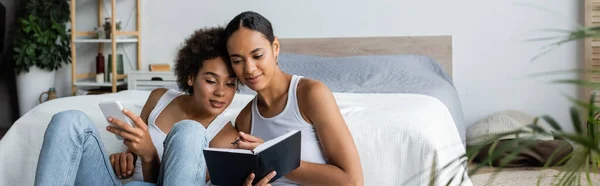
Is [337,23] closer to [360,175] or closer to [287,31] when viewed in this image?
[287,31]

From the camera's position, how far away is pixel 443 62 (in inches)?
147

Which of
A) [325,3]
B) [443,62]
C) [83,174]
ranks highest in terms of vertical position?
[325,3]

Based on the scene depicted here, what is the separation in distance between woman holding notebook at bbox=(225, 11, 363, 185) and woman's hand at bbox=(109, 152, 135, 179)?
0.40 m

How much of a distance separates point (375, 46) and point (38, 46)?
202 cm

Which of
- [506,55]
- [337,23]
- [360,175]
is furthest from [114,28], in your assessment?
[360,175]

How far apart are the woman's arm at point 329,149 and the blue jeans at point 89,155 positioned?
23cm

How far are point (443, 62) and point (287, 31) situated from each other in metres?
0.92

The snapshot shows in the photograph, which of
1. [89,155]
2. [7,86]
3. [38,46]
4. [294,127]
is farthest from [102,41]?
[294,127]

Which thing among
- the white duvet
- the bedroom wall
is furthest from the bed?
the bedroom wall

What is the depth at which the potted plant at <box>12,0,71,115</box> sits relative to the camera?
420 cm

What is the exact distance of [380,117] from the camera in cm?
199

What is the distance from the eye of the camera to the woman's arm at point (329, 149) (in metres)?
1.52

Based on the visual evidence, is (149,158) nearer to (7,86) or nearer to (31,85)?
(31,85)

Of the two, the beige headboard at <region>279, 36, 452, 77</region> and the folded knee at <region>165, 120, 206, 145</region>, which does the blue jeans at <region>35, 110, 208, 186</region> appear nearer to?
the folded knee at <region>165, 120, 206, 145</region>
